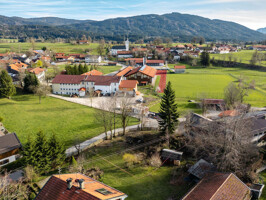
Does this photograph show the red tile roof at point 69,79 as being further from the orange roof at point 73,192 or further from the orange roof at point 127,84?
the orange roof at point 73,192

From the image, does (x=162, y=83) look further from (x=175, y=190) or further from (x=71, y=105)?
(x=175, y=190)

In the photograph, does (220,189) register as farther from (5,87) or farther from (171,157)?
(5,87)

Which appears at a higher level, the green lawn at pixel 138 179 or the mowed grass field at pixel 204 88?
the mowed grass field at pixel 204 88

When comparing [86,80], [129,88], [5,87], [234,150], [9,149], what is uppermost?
[86,80]

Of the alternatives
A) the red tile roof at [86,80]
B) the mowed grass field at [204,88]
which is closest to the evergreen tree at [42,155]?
the mowed grass field at [204,88]

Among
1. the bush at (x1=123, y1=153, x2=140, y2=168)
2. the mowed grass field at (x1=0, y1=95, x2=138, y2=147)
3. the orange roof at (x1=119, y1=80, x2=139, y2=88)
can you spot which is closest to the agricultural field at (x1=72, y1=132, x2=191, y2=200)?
the bush at (x1=123, y1=153, x2=140, y2=168)

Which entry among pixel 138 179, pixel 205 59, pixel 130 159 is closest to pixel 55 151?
pixel 130 159
